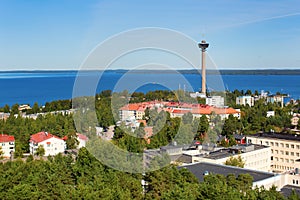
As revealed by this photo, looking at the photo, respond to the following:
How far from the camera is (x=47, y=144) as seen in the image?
30.7 ft

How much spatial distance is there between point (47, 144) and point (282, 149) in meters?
5.60

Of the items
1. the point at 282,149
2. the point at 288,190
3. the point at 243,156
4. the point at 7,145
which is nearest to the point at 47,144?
the point at 7,145

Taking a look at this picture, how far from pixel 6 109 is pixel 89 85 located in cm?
1369

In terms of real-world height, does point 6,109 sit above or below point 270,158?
above

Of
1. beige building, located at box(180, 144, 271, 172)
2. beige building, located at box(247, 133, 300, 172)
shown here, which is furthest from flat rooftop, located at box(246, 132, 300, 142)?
beige building, located at box(180, 144, 271, 172)

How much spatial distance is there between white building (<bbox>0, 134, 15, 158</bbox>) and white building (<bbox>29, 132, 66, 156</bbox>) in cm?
44

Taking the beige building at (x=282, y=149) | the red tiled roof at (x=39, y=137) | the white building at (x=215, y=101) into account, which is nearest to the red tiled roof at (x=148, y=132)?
the red tiled roof at (x=39, y=137)

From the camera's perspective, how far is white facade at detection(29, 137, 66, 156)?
368 inches

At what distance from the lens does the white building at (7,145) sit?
30.8 ft

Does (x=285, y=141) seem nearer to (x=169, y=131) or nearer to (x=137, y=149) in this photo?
(x=169, y=131)

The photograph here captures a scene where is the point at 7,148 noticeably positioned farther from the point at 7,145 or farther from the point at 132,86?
the point at 132,86

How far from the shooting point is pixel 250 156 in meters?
8.42

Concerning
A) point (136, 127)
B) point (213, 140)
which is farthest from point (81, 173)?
point (213, 140)

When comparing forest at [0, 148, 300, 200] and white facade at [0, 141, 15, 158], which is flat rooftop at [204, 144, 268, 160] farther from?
white facade at [0, 141, 15, 158]
